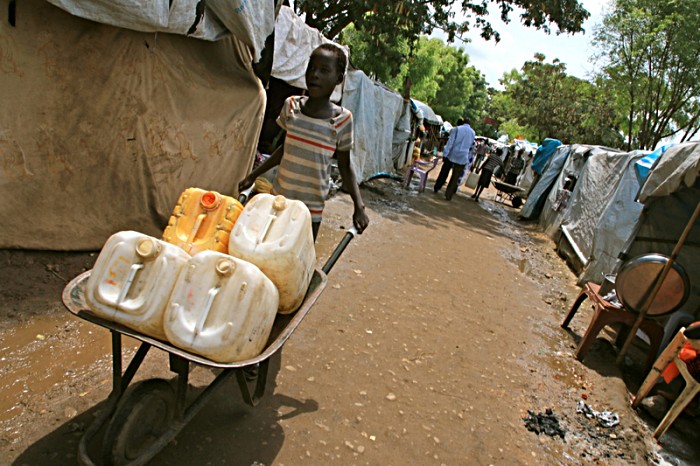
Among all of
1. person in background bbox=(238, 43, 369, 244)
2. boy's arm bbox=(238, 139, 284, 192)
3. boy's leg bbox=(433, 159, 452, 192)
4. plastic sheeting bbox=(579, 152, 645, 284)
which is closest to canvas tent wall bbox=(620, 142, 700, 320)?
plastic sheeting bbox=(579, 152, 645, 284)

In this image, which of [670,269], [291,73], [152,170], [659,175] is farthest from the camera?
[291,73]

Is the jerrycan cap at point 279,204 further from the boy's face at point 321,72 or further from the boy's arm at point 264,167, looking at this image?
the boy's face at point 321,72

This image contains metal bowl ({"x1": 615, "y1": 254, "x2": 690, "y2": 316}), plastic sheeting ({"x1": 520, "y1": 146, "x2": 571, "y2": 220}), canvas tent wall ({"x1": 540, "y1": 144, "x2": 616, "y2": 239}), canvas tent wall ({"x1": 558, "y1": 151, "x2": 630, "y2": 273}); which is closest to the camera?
metal bowl ({"x1": 615, "y1": 254, "x2": 690, "y2": 316})

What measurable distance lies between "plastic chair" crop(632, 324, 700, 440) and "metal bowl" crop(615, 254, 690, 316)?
1.55ft

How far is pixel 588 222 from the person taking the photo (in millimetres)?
7785

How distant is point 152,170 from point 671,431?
514cm

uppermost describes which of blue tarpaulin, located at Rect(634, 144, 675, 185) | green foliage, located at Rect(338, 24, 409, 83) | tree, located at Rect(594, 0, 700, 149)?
tree, located at Rect(594, 0, 700, 149)

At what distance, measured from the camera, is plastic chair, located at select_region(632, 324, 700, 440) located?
3.11 metres

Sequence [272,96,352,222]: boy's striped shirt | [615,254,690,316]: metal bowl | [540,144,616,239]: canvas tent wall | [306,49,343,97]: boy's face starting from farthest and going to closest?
[540,144,616,239]: canvas tent wall → [615,254,690,316]: metal bowl → [272,96,352,222]: boy's striped shirt → [306,49,343,97]: boy's face

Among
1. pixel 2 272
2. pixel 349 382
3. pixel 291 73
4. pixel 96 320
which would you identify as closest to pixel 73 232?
pixel 2 272

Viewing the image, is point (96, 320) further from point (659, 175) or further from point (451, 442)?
point (659, 175)

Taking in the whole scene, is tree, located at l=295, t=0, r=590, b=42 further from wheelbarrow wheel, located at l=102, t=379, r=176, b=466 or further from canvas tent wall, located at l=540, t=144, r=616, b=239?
wheelbarrow wheel, located at l=102, t=379, r=176, b=466

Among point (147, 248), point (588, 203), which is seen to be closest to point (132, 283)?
point (147, 248)

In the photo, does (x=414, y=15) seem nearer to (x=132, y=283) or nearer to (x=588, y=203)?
(x=588, y=203)
